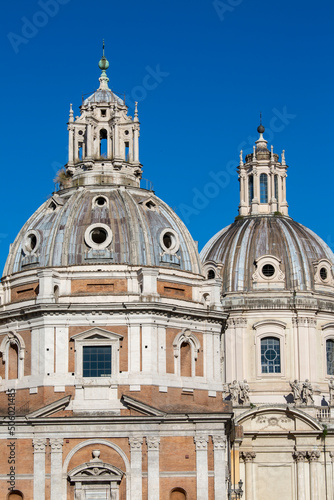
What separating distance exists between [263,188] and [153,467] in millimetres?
33694

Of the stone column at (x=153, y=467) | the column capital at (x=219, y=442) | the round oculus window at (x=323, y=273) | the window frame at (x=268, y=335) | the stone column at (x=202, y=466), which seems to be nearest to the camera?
the stone column at (x=153, y=467)

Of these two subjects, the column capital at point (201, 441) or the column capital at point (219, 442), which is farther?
the column capital at point (219, 442)

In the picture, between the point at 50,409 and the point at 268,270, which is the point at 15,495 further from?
the point at 268,270

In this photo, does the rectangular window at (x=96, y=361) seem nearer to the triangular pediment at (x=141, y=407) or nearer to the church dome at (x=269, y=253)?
the triangular pediment at (x=141, y=407)

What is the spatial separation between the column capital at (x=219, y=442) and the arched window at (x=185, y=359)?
451cm

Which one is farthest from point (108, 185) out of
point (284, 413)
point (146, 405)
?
point (284, 413)

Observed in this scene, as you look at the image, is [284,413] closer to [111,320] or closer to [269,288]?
[269,288]

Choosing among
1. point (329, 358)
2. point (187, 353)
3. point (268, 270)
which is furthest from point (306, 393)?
point (187, 353)

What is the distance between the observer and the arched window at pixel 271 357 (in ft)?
270

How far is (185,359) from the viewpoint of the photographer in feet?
219

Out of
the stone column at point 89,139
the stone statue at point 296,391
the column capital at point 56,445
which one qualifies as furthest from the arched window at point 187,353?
the stone statue at point 296,391

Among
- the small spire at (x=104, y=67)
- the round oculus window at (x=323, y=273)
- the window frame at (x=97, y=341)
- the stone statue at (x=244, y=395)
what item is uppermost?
the small spire at (x=104, y=67)

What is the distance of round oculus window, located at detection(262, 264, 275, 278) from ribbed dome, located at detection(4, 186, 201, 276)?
1381cm

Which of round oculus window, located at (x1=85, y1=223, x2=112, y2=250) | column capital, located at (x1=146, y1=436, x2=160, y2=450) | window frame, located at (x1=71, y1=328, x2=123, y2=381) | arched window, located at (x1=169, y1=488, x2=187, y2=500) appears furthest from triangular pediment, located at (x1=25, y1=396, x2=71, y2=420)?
round oculus window, located at (x1=85, y1=223, x2=112, y2=250)
